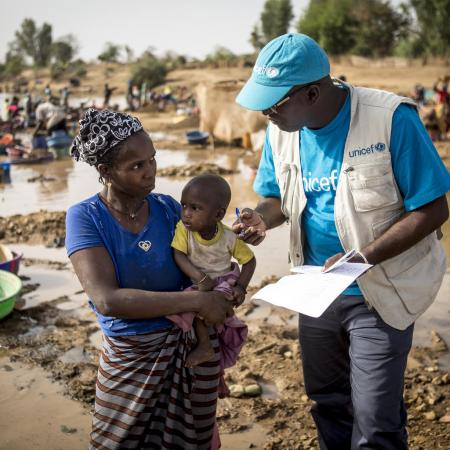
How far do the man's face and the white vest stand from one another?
18 cm

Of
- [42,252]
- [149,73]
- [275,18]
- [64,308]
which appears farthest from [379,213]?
[275,18]

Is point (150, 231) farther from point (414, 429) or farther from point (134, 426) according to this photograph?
point (414, 429)

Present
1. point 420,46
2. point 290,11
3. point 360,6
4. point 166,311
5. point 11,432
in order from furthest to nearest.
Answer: point 290,11, point 360,6, point 420,46, point 11,432, point 166,311

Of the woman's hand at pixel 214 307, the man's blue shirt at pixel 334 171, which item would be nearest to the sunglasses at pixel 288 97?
the man's blue shirt at pixel 334 171

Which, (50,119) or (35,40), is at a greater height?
(35,40)

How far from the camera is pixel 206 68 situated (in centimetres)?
4734

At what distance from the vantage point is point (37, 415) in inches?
154

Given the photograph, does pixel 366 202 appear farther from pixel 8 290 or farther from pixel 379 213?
pixel 8 290

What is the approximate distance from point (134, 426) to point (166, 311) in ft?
1.62

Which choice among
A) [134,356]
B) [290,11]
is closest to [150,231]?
[134,356]

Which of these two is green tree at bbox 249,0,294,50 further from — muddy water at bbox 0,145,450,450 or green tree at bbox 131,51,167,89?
muddy water at bbox 0,145,450,450

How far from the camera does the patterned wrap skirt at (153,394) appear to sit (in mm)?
2193

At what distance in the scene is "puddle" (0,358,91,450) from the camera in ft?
11.8

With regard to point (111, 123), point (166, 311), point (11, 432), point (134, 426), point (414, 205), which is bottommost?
point (11, 432)
